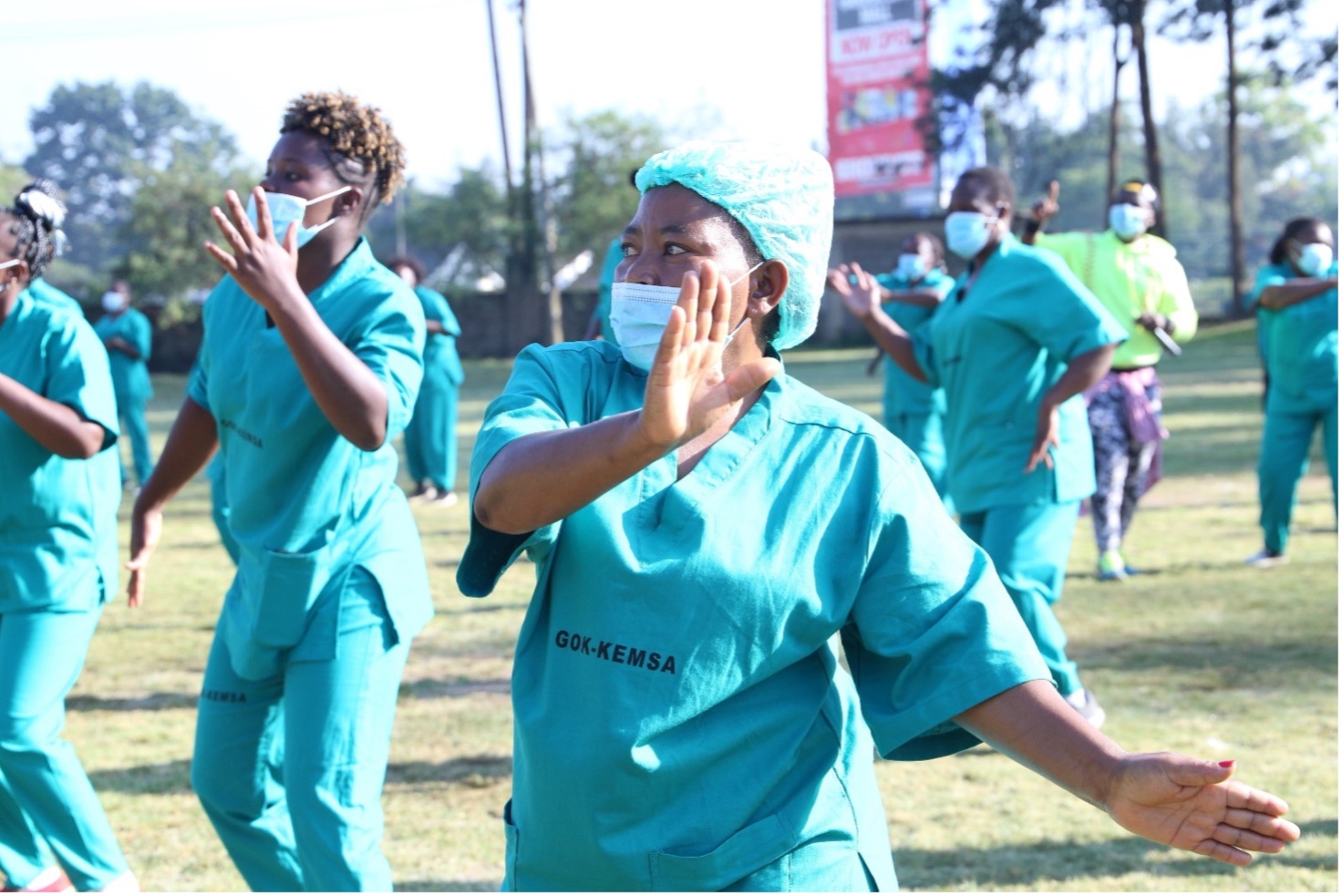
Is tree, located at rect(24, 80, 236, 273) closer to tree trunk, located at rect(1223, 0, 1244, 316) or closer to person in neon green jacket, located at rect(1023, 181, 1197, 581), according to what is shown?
tree trunk, located at rect(1223, 0, 1244, 316)

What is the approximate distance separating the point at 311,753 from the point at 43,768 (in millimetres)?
1008

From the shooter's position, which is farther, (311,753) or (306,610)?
(306,610)

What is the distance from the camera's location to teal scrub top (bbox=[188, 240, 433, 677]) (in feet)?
11.9

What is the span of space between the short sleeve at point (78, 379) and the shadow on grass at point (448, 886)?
157cm

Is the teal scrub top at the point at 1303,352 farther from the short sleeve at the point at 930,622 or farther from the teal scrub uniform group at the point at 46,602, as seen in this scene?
the short sleeve at the point at 930,622

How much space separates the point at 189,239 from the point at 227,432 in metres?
43.5

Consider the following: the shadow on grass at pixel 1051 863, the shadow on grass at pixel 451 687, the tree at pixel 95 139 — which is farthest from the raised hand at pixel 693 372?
the tree at pixel 95 139

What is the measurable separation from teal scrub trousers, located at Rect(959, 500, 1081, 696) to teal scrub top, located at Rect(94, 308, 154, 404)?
10.8 meters

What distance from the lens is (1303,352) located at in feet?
30.4

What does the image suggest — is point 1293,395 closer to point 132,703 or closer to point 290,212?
point 132,703

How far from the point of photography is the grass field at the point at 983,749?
477cm

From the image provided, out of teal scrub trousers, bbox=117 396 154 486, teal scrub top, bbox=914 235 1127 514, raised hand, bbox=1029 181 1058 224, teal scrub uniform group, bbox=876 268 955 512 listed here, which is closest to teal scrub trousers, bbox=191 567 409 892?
teal scrub top, bbox=914 235 1127 514

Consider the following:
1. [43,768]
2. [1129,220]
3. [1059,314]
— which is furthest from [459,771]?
[1129,220]

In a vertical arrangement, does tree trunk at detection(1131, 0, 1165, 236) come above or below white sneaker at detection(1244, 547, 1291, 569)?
above
